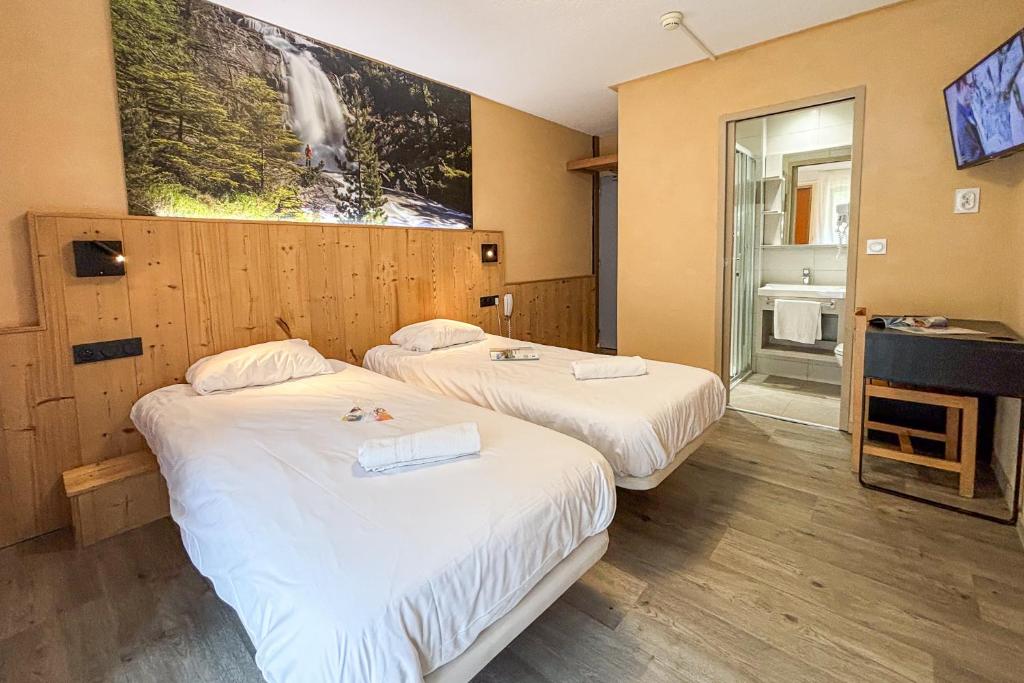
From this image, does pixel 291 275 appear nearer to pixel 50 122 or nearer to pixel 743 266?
pixel 50 122

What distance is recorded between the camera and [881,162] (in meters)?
3.08

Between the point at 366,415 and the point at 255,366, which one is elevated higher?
the point at 255,366

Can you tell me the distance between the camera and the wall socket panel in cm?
239

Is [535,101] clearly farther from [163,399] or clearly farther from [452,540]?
[452,540]

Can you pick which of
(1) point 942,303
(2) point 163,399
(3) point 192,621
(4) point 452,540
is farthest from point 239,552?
(1) point 942,303

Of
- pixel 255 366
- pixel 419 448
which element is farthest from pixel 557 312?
pixel 419 448

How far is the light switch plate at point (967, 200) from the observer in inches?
110

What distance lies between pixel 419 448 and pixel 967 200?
3.36 m

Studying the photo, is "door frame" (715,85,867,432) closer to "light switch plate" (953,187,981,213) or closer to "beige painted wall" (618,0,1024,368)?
"beige painted wall" (618,0,1024,368)

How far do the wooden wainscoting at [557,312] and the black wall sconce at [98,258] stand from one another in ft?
9.68

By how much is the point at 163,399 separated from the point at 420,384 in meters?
1.31

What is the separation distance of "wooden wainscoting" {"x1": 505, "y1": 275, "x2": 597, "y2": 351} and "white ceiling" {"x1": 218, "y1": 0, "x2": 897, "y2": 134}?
188 centimetres

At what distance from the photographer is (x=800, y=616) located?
1.74m

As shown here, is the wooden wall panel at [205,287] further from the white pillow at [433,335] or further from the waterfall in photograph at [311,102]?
the white pillow at [433,335]
